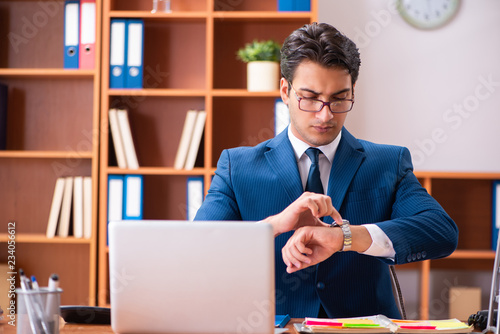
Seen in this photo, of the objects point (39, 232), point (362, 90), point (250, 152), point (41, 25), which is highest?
point (41, 25)

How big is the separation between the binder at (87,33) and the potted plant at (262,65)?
0.79 metres

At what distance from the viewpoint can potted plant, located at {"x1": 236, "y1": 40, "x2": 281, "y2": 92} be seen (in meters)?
2.90

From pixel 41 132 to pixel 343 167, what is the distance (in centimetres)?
200

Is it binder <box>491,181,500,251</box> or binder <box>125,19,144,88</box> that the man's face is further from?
binder <box>491,181,500,251</box>

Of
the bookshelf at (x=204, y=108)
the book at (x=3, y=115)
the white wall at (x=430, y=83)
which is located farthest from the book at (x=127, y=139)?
the white wall at (x=430, y=83)

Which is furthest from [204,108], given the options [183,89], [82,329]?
[82,329]

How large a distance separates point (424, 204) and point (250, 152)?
23.4 inches

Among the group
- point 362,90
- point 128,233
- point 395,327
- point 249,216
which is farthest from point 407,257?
point 362,90

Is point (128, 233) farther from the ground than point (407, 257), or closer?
farther from the ground

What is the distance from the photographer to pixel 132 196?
9.61ft

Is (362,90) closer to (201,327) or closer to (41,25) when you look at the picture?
(41,25)

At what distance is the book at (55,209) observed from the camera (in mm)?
2930

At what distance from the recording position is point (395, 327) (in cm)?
126

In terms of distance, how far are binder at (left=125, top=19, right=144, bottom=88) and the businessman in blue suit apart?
3.96ft
